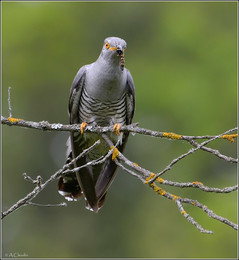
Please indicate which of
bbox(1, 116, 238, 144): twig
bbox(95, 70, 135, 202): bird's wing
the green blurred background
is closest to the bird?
bbox(95, 70, 135, 202): bird's wing

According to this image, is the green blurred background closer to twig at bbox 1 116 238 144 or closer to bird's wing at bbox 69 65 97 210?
bird's wing at bbox 69 65 97 210

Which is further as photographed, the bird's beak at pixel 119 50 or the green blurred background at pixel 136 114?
the green blurred background at pixel 136 114

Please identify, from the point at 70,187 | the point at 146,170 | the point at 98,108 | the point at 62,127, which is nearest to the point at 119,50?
the point at 98,108

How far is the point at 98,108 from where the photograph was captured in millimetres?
3805

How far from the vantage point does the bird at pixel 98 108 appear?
3.66 m

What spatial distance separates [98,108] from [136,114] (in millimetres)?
5560

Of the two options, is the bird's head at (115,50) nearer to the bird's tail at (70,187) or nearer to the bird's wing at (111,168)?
the bird's wing at (111,168)

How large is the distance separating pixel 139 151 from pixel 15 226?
2.49 m

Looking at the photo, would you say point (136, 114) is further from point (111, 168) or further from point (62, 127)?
point (62, 127)

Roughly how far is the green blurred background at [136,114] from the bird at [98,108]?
3.63 meters

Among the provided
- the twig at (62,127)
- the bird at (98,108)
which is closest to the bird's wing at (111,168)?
the bird at (98,108)

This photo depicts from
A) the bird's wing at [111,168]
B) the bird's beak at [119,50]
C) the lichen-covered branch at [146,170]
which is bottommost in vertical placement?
the lichen-covered branch at [146,170]

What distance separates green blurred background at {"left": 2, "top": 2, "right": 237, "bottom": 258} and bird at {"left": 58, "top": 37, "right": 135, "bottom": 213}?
3626 mm

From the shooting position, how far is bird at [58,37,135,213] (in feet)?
12.0
